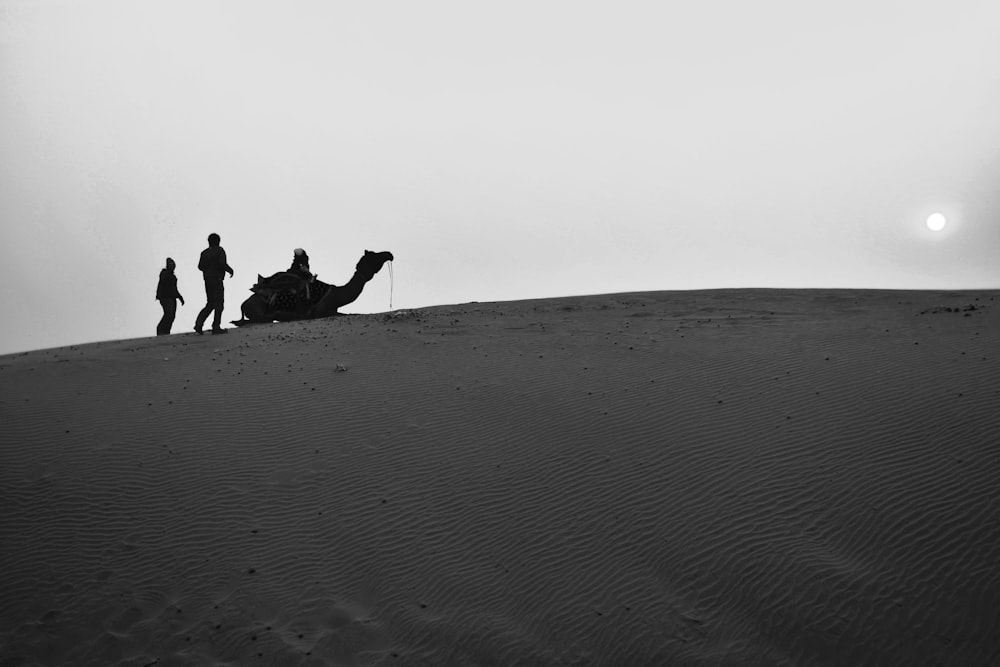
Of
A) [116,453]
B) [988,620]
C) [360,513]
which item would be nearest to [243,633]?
[360,513]

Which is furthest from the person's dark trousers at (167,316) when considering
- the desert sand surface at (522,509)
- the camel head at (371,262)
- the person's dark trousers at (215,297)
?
the desert sand surface at (522,509)

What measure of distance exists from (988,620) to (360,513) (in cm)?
504

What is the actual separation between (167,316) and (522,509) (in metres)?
14.7

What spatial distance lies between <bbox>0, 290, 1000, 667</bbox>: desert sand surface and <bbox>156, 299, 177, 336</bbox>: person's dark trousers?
7.00m

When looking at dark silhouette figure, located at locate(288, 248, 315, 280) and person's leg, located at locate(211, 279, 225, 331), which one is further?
dark silhouette figure, located at locate(288, 248, 315, 280)

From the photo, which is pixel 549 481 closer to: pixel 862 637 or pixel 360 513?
pixel 360 513

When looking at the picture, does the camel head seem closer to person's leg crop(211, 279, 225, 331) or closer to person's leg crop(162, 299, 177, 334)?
person's leg crop(162, 299, 177, 334)

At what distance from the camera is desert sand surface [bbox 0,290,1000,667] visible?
550 centimetres

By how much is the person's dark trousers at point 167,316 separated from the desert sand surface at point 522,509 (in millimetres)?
7002

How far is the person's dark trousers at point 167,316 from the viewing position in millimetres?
18958

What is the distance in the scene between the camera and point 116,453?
8695mm

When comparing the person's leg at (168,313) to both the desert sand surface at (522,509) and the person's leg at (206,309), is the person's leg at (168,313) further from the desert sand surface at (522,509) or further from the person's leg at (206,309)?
the desert sand surface at (522,509)

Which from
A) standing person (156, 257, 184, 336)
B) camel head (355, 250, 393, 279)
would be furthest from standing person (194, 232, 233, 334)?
camel head (355, 250, 393, 279)

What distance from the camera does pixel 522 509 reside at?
284 inches
